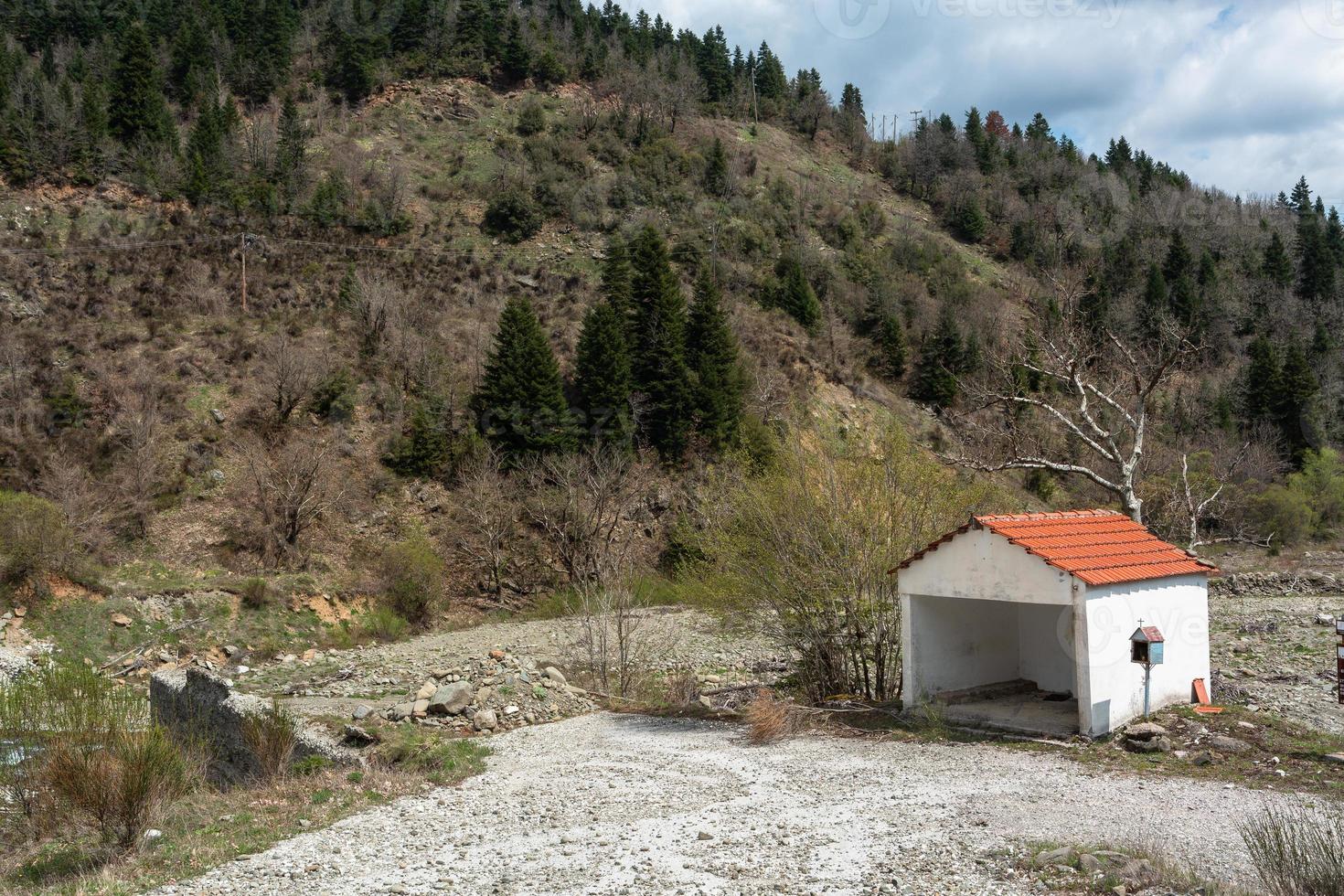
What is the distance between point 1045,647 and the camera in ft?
47.0

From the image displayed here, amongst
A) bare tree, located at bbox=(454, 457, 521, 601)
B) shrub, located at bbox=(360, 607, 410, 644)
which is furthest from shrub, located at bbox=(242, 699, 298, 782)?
bare tree, located at bbox=(454, 457, 521, 601)

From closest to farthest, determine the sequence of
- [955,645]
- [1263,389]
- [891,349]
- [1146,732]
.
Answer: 1. [1146,732]
2. [955,645]
3. [1263,389]
4. [891,349]

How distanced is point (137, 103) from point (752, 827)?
59612mm

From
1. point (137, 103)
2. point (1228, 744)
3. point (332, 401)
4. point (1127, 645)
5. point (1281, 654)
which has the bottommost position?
point (1281, 654)

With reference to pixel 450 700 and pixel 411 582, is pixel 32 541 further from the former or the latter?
pixel 450 700

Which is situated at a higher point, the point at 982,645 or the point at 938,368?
the point at 938,368

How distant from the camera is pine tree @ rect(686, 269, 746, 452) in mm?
→ 39656

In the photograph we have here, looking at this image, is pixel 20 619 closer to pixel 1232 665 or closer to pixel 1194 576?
pixel 1194 576

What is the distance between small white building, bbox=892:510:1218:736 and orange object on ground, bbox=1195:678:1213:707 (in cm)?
8

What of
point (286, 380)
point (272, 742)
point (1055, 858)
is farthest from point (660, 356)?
point (1055, 858)

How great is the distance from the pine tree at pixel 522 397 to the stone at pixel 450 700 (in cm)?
2001

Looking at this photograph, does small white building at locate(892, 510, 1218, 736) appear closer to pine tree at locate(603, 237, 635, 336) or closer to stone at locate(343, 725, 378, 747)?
stone at locate(343, 725, 378, 747)

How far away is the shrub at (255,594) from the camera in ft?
86.7

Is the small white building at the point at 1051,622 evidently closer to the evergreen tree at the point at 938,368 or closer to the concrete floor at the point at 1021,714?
the concrete floor at the point at 1021,714
